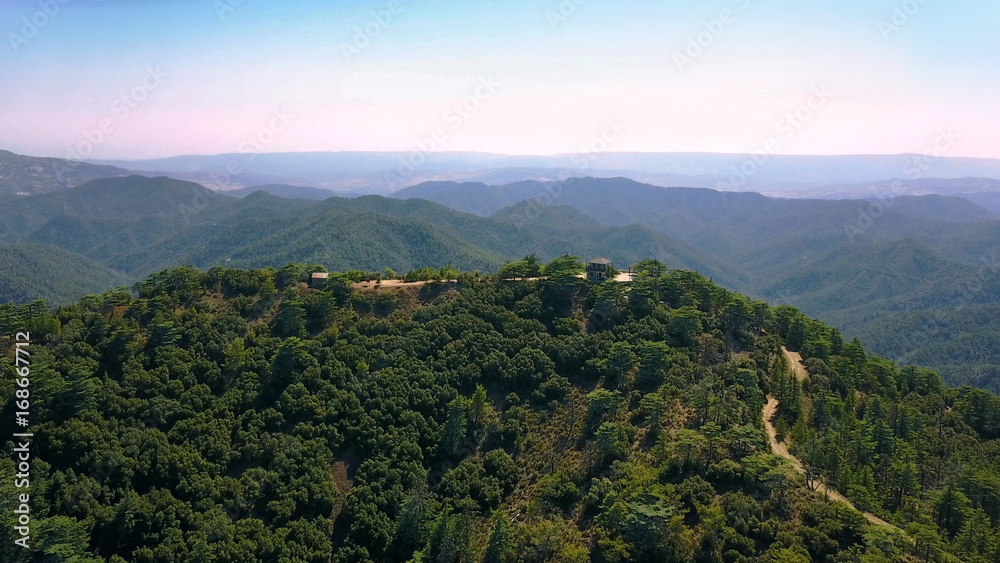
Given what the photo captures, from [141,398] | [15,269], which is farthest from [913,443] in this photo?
[15,269]

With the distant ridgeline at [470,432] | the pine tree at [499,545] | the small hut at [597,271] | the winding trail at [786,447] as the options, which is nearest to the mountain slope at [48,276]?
the distant ridgeline at [470,432]

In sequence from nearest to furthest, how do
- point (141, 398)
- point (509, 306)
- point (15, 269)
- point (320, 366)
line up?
point (141, 398) → point (320, 366) → point (509, 306) → point (15, 269)

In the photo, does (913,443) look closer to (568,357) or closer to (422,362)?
(568,357)

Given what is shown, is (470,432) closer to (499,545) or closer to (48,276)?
(499,545)

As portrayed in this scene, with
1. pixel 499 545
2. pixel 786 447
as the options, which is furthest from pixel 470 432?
pixel 786 447

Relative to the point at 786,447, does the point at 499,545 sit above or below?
below
